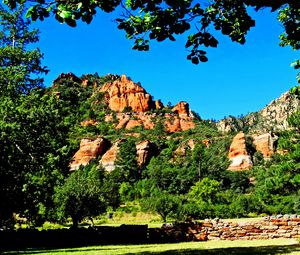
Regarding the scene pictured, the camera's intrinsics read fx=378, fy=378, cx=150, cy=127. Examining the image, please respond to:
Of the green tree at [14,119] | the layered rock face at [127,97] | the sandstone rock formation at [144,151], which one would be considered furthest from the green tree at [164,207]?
the layered rock face at [127,97]

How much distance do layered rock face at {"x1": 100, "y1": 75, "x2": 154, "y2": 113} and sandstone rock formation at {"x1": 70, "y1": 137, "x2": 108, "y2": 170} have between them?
159 ft

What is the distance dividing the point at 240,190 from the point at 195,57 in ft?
307

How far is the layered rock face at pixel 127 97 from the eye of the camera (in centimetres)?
17675

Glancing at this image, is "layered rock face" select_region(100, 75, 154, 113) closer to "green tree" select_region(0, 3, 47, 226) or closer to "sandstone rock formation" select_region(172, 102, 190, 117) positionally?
"sandstone rock formation" select_region(172, 102, 190, 117)

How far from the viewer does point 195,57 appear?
5953 millimetres

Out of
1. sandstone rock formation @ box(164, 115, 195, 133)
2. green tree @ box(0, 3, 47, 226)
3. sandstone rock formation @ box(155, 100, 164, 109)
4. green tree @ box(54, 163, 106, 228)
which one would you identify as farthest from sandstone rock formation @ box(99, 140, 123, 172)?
green tree @ box(0, 3, 47, 226)

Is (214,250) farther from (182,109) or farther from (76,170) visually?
(182,109)

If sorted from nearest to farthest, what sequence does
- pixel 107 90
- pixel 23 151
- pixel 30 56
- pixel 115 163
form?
pixel 23 151
pixel 30 56
pixel 115 163
pixel 107 90

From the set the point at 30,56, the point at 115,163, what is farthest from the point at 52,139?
the point at 115,163

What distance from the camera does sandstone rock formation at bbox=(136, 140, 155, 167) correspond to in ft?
401

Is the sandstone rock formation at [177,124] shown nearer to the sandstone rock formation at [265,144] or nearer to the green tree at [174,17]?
the sandstone rock formation at [265,144]

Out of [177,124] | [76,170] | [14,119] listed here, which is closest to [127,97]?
[177,124]

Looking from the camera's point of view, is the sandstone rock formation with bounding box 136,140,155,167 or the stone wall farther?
the sandstone rock formation with bounding box 136,140,155,167

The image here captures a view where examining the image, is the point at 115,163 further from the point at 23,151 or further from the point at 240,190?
the point at 23,151
